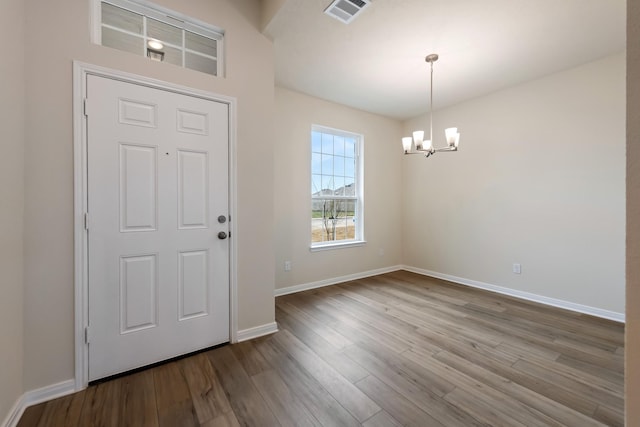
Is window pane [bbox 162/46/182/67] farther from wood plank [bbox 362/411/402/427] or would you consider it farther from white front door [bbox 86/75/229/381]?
wood plank [bbox 362/411/402/427]

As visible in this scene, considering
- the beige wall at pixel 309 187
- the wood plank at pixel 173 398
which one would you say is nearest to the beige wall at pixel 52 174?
the wood plank at pixel 173 398

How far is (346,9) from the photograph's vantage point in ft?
6.77

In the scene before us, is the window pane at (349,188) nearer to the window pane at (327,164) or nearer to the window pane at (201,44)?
the window pane at (327,164)

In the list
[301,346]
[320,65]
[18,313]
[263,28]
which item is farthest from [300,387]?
[320,65]

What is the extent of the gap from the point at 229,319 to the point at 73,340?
3.25ft

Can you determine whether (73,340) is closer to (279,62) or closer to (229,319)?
(229,319)

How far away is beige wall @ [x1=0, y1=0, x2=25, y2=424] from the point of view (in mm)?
A: 1336

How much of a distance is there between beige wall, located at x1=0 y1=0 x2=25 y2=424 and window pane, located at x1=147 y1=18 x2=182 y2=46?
0.69 meters

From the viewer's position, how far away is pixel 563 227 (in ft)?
9.92

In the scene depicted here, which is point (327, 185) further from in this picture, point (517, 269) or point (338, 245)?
point (517, 269)

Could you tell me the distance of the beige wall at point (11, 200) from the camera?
1.34 metres

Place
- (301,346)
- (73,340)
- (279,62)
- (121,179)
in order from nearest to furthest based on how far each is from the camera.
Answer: (73,340), (121,179), (301,346), (279,62)

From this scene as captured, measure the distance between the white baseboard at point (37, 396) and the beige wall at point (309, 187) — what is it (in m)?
2.12

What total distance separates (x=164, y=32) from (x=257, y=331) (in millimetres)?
2607
